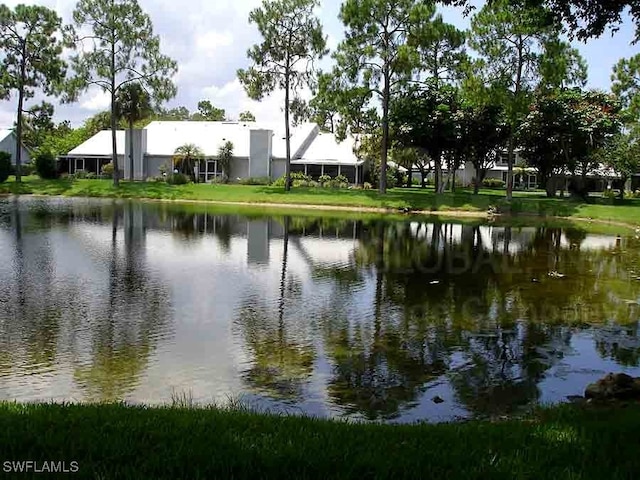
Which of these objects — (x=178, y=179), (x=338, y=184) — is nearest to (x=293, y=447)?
(x=338, y=184)

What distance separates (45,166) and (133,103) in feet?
30.9

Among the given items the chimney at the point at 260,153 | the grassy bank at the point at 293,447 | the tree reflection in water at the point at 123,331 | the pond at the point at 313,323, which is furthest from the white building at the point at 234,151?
the grassy bank at the point at 293,447

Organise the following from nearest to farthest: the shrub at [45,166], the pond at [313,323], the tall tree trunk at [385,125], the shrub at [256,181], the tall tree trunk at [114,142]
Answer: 1. the pond at [313,323]
2. the tall tree trunk at [385,125]
3. the tall tree trunk at [114,142]
4. the shrub at [45,166]
5. the shrub at [256,181]

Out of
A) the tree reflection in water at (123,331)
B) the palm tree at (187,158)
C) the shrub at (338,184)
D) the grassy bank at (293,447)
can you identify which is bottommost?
the tree reflection in water at (123,331)

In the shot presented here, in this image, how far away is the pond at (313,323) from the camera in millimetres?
8836

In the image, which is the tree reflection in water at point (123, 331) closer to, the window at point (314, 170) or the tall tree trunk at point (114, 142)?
the tall tree trunk at point (114, 142)

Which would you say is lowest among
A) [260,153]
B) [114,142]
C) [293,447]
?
[293,447]

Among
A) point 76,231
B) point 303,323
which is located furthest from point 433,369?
point 76,231

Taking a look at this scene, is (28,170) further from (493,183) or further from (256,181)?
(493,183)

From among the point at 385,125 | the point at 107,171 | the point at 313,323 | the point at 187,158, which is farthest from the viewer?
the point at 107,171

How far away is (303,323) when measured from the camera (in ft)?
41.6

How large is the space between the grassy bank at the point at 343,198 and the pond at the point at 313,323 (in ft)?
60.0

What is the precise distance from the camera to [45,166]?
192ft

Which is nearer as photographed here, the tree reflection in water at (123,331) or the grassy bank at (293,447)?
the grassy bank at (293,447)
